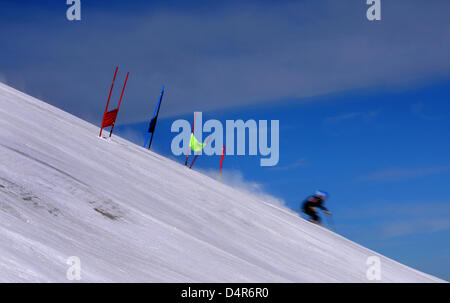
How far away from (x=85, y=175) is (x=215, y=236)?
7.24 feet

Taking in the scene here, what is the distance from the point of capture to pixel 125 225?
7.38 meters

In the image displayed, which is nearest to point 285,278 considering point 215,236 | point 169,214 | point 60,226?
point 215,236

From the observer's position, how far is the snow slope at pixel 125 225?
5801 millimetres

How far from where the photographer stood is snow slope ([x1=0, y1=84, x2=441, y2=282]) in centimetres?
580

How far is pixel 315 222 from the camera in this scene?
16.6 m
